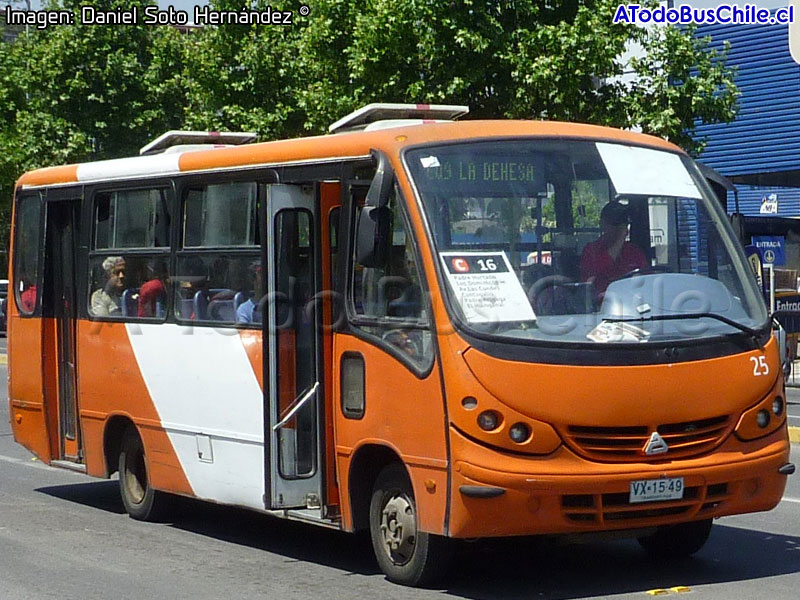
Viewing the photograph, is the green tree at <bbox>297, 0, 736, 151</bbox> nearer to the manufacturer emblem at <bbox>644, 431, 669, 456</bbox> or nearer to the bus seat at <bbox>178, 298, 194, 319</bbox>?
the bus seat at <bbox>178, 298, 194, 319</bbox>

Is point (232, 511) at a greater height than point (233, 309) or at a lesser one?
lesser

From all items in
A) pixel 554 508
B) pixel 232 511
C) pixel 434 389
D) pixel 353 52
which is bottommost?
pixel 232 511

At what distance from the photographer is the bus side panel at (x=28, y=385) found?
1235cm

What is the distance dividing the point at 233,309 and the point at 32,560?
2046 mm

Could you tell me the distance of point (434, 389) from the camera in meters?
7.71

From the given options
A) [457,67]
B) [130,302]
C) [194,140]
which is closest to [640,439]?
[130,302]

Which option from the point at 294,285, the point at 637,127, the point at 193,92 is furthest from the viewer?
the point at 193,92

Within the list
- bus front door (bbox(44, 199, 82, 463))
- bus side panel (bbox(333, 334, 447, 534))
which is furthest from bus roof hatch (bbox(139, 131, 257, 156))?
bus side panel (bbox(333, 334, 447, 534))

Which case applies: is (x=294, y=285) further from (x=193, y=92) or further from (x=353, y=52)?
(x=193, y=92)

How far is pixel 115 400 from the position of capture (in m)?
11.2

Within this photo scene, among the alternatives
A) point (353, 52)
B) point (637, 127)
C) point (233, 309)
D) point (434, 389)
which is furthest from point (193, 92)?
point (434, 389)

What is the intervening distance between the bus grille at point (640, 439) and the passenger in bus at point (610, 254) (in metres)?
0.77

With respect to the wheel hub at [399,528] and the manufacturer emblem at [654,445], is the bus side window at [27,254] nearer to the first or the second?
the wheel hub at [399,528]

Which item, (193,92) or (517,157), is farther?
(193,92)
